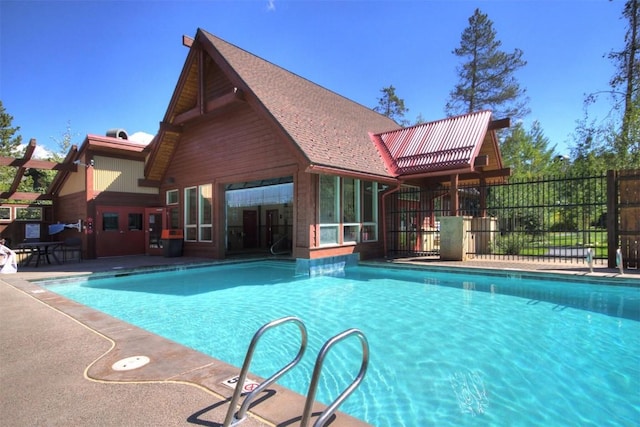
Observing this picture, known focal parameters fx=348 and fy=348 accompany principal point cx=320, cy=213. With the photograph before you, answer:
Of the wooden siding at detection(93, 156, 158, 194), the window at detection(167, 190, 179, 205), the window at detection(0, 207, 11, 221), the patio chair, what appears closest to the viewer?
the patio chair

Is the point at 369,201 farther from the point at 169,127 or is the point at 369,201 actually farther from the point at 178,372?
the point at 178,372

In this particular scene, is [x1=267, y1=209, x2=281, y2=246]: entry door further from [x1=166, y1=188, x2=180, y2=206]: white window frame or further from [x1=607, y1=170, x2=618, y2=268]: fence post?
[x1=607, y1=170, x2=618, y2=268]: fence post

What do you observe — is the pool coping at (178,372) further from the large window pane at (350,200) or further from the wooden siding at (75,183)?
the wooden siding at (75,183)

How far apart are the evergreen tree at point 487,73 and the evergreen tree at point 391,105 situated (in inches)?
279

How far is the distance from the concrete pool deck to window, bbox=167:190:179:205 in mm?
10410

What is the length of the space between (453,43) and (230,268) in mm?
24956

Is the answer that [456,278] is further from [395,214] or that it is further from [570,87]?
[570,87]

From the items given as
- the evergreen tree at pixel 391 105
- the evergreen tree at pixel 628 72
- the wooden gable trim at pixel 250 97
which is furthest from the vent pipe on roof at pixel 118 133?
the evergreen tree at pixel 391 105

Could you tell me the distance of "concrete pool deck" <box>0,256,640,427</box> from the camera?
227 centimetres

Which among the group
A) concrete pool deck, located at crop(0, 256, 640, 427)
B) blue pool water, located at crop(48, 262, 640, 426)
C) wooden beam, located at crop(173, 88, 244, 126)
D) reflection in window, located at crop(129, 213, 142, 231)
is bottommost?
blue pool water, located at crop(48, 262, 640, 426)

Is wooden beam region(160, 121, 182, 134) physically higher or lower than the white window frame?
higher

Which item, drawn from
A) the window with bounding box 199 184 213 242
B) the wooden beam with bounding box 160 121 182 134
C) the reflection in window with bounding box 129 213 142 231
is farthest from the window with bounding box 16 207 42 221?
the window with bounding box 199 184 213 242

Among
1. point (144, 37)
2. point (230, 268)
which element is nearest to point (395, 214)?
point (230, 268)

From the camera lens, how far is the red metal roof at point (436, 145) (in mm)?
10984
